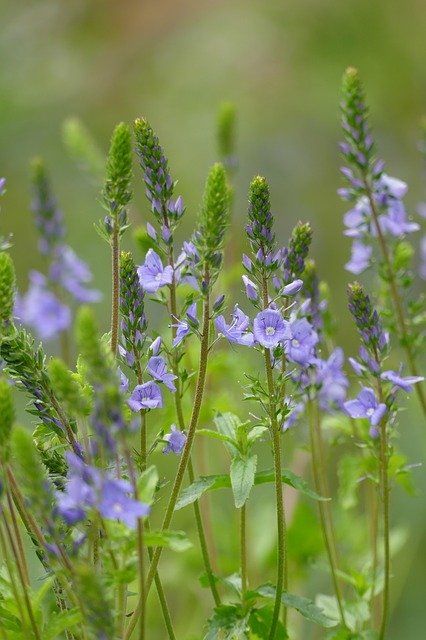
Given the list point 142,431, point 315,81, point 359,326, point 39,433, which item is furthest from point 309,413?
point 315,81

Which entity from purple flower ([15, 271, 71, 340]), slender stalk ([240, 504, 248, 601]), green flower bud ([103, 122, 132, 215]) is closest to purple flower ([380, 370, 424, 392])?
slender stalk ([240, 504, 248, 601])

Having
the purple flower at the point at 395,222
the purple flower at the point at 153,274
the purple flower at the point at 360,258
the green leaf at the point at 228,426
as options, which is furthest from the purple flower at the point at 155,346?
the purple flower at the point at 395,222

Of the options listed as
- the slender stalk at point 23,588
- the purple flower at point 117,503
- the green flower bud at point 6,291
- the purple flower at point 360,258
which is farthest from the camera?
the purple flower at point 360,258

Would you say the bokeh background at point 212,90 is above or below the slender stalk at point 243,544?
above

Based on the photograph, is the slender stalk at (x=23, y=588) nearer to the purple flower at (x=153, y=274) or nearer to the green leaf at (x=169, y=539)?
the green leaf at (x=169, y=539)

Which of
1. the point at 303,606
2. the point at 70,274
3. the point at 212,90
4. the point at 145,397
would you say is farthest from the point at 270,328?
the point at 212,90

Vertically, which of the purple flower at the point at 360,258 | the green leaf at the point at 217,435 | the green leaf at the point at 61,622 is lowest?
the green leaf at the point at 61,622

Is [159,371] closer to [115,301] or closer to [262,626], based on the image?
[115,301]
